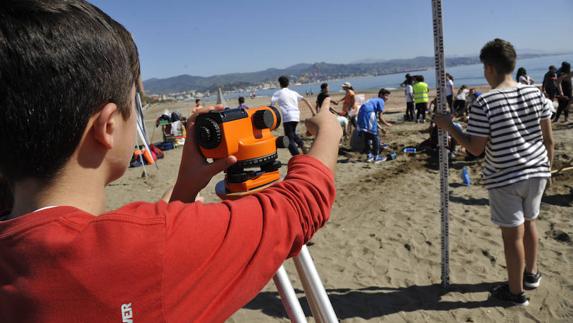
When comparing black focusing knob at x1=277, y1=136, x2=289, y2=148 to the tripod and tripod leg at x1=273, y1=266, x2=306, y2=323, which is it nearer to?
the tripod

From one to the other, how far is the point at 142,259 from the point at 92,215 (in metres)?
0.16

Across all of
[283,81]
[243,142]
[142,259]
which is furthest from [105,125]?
[283,81]

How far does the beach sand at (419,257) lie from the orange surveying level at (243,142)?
8.10ft

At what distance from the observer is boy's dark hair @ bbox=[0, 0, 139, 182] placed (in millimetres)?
681

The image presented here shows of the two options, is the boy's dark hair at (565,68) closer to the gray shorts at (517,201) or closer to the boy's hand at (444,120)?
the gray shorts at (517,201)

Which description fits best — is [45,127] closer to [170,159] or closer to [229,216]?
[229,216]

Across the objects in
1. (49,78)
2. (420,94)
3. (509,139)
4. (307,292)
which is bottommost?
(307,292)

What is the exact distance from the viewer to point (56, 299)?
65cm

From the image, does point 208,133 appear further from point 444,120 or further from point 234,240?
point 444,120

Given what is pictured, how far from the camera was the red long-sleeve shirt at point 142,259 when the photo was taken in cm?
65

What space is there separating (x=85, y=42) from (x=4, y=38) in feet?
0.43

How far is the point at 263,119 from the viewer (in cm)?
118

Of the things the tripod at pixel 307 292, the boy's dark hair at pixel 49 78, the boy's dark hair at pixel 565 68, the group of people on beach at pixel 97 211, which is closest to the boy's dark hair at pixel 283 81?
the tripod at pixel 307 292

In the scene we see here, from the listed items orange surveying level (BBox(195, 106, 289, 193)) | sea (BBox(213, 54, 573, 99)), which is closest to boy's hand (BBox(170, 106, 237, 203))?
orange surveying level (BBox(195, 106, 289, 193))
